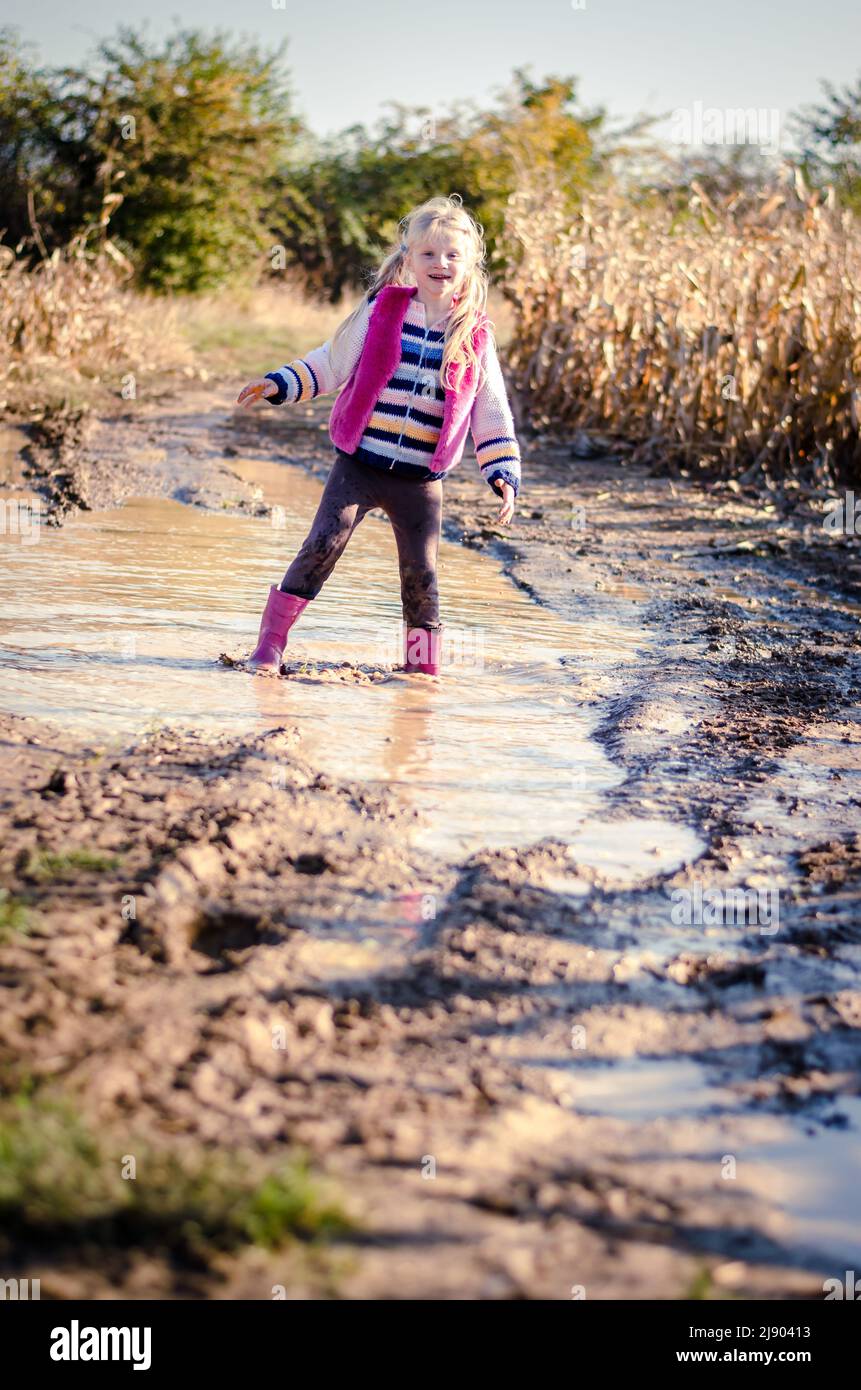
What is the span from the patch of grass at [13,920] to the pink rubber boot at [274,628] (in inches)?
87.2

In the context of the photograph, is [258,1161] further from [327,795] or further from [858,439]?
[858,439]

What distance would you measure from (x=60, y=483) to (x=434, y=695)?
485 cm

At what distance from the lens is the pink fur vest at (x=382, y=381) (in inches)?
183

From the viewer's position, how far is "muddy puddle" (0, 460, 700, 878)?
12.1ft

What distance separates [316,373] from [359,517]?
0.55 meters

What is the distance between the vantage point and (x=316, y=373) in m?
4.82

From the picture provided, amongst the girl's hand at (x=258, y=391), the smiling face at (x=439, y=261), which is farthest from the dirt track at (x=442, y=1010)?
the smiling face at (x=439, y=261)

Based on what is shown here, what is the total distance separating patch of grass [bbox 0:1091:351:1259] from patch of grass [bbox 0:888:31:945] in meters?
0.63

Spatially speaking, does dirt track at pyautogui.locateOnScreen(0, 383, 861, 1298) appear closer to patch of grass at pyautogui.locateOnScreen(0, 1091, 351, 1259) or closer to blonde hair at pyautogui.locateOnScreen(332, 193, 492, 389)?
patch of grass at pyautogui.locateOnScreen(0, 1091, 351, 1259)

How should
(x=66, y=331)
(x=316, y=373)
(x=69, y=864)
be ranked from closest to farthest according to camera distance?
(x=69, y=864) → (x=316, y=373) → (x=66, y=331)

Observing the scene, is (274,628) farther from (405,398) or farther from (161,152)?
(161,152)

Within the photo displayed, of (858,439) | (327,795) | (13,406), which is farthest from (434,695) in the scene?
(13,406)

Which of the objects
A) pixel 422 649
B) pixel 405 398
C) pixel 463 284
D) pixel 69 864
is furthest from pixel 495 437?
pixel 69 864
